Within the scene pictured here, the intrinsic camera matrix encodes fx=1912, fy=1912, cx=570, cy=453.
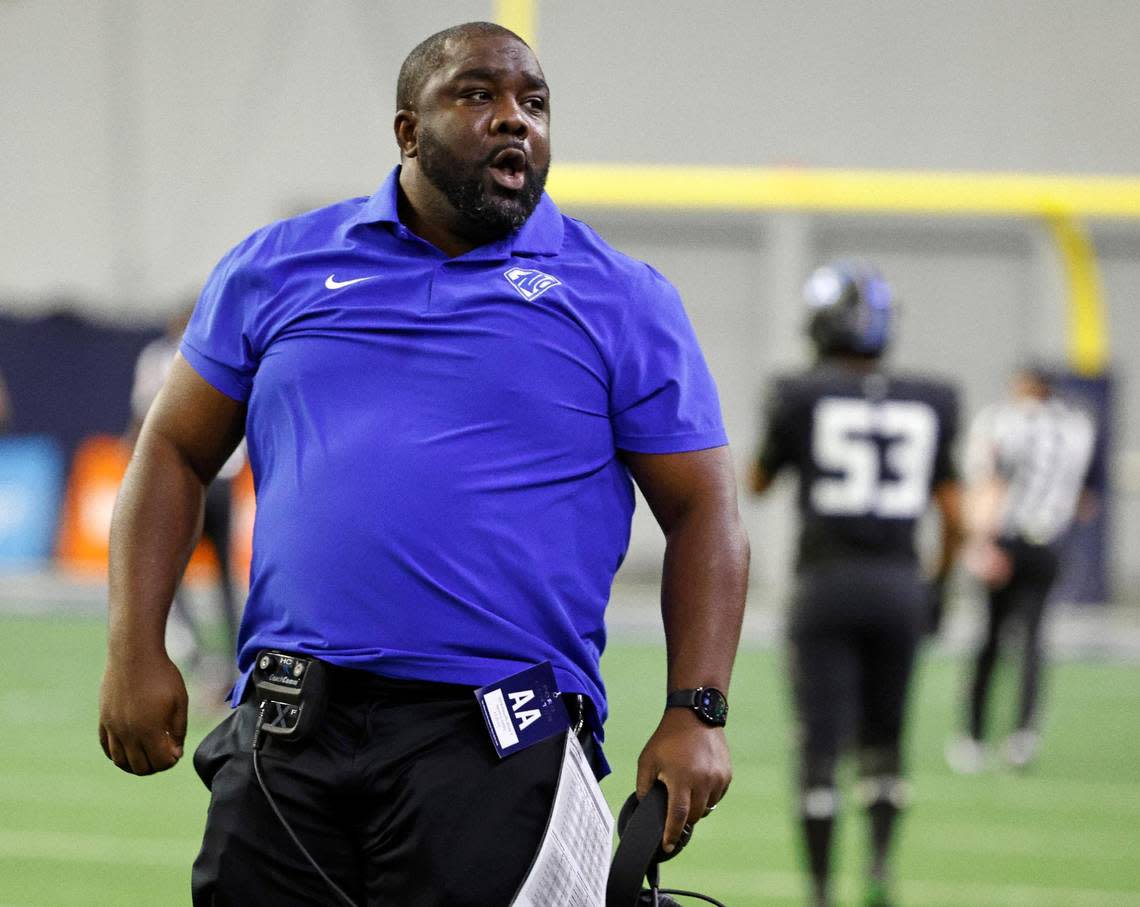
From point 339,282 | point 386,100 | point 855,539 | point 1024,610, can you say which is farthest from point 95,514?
point 339,282

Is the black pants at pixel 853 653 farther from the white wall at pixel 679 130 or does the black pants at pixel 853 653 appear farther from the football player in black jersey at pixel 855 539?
the white wall at pixel 679 130

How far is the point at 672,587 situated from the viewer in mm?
2688

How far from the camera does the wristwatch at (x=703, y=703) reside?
2.59m

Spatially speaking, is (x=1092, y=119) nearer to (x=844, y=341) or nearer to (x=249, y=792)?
(x=844, y=341)

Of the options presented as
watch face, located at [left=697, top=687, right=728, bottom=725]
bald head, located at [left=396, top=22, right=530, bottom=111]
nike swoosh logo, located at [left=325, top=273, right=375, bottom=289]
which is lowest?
watch face, located at [left=697, top=687, right=728, bottom=725]

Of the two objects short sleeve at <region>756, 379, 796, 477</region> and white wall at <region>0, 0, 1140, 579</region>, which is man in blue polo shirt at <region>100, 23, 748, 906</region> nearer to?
short sleeve at <region>756, 379, 796, 477</region>

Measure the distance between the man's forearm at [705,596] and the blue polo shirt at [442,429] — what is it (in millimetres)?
101

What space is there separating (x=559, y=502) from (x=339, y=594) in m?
0.32

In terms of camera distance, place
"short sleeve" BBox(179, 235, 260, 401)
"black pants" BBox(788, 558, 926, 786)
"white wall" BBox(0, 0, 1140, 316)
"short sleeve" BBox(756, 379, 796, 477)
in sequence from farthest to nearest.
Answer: "white wall" BBox(0, 0, 1140, 316) → "short sleeve" BBox(756, 379, 796, 477) → "black pants" BBox(788, 558, 926, 786) → "short sleeve" BBox(179, 235, 260, 401)

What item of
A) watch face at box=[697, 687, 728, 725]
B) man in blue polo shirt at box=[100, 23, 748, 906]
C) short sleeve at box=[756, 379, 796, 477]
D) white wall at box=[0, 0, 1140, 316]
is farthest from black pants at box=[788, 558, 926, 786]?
white wall at box=[0, 0, 1140, 316]

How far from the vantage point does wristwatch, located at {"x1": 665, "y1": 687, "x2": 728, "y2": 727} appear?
2.59m

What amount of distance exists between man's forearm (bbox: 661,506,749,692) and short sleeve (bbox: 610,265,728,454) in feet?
0.36

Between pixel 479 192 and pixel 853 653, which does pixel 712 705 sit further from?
pixel 853 653

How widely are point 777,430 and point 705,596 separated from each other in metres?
2.96
